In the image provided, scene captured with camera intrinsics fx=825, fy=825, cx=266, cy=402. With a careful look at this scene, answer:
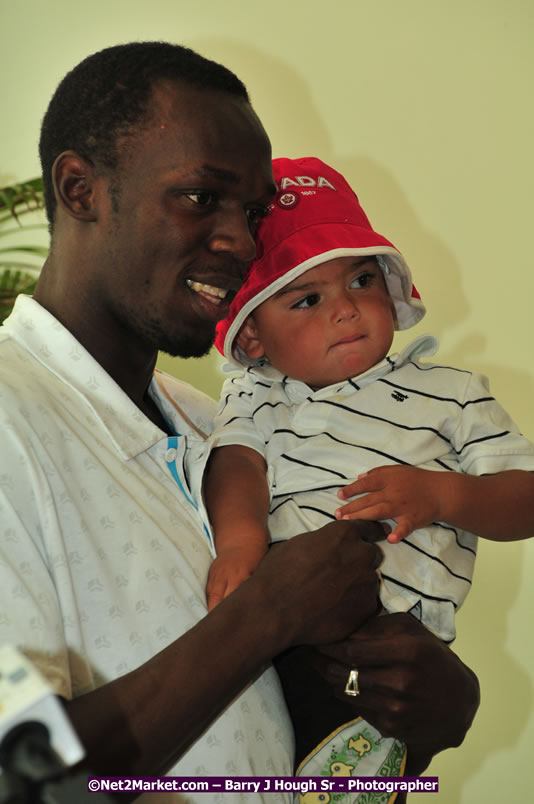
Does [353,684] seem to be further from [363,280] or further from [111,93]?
[111,93]

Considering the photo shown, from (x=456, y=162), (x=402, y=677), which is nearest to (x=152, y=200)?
(x=402, y=677)

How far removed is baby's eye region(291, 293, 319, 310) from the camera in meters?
1.40

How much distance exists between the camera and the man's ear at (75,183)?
123cm

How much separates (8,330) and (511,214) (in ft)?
6.01

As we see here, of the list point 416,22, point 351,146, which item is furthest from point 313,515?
point 416,22

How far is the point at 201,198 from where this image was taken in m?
1.20

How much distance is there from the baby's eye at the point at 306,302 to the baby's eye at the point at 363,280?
0.07m

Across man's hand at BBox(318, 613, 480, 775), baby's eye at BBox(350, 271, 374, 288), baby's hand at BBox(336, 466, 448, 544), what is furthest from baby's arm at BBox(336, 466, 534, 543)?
baby's eye at BBox(350, 271, 374, 288)

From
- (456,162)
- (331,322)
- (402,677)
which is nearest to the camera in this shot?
(402,677)

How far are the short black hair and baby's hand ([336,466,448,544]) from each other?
60cm

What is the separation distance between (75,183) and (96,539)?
558 millimetres

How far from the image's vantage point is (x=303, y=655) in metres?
1.23

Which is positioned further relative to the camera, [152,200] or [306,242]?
[306,242]

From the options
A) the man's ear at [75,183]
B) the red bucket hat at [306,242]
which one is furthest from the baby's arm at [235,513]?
the man's ear at [75,183]
